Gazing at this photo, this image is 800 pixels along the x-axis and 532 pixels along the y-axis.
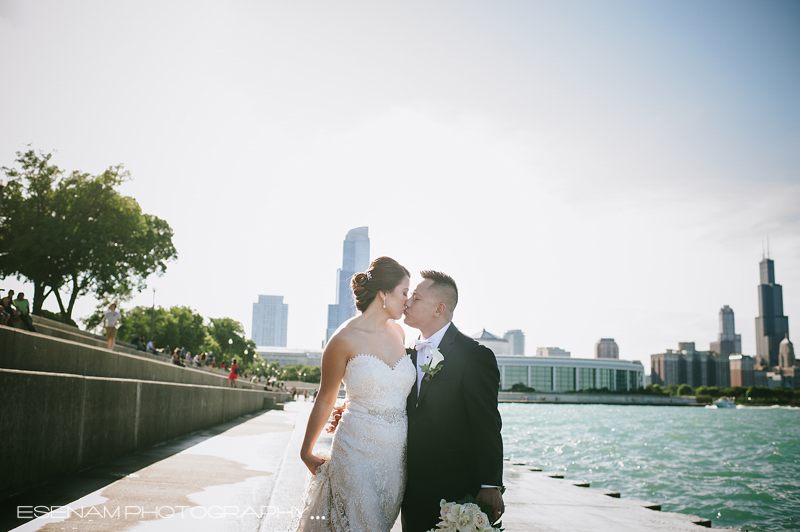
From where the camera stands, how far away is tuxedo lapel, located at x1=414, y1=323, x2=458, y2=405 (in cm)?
377

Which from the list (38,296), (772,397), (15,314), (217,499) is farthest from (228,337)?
(772,397)

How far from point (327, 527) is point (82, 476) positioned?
4302 mm

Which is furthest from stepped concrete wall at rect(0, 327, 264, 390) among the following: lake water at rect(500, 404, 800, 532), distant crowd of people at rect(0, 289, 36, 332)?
lake water at rect(500, 404, 800, 532)

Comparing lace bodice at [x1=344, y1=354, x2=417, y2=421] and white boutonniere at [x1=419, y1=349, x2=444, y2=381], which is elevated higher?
white boutonniere at [x1=419, y1=349, x2=444, y2=381]

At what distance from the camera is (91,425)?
6.86 meters

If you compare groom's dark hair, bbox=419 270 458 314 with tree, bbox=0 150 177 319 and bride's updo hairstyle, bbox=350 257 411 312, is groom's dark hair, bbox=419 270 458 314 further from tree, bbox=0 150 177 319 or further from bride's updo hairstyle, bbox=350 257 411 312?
tree, bbox=0 150 177 319

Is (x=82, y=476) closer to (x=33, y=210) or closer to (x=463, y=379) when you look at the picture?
(x=463, y=379)

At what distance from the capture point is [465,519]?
3.14 metres

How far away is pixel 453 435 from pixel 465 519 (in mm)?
593

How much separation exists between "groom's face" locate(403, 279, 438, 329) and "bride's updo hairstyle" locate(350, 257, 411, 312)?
158 millimetres

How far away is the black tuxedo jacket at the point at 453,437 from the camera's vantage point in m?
3.54

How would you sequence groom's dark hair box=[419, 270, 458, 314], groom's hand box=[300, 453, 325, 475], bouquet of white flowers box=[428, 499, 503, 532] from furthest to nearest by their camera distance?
groom's dark hair box=[419, 270, 458, 314], groom's hand box=[300, 453, 325, 475], bouquet of white flowers box=[428, 499, 503, 532]

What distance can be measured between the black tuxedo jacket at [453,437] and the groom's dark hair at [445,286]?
15.2 inches

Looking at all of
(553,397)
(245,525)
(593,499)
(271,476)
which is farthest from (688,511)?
(553,397)
